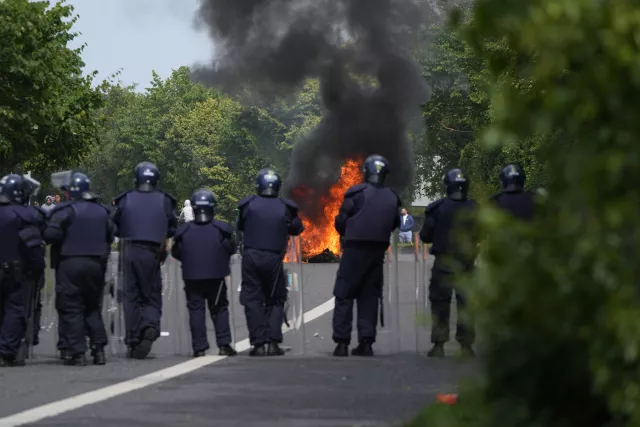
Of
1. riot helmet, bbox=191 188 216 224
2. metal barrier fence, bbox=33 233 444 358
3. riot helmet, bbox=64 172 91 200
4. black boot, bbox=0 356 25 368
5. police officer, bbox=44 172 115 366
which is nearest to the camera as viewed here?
black boot, bbox=0 356 25 368

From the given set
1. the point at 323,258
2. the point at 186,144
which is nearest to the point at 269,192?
the point at 323,258

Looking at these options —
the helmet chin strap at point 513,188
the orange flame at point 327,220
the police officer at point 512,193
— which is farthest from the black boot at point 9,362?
the orange flame at point 327,220

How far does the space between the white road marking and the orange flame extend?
24973 millimetres

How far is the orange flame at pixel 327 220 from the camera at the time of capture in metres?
40.2

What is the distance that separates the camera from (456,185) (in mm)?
14695

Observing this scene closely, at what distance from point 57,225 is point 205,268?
1.46 metres

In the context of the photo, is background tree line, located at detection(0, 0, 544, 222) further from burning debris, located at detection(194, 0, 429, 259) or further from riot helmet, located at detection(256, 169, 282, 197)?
riot helmet, located at detection(256, 169, 282, 197)

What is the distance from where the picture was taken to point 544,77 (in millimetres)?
3330

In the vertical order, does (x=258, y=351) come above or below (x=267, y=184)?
below

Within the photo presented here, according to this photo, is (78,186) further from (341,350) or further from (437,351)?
(437,351)

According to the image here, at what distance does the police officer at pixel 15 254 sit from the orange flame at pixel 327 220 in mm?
25522

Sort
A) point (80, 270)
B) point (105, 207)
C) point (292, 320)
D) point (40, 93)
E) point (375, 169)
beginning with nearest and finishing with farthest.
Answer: point (80, 270)
point (105, 207)
point (375, 169)
point (292, 320)
point (40, 93)

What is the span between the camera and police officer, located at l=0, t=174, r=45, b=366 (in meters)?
13.8

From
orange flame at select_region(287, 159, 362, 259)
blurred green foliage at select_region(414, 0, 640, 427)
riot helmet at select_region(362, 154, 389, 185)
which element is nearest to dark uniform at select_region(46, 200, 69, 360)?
riot helmet at select_region(362, 154, 389, 185)
